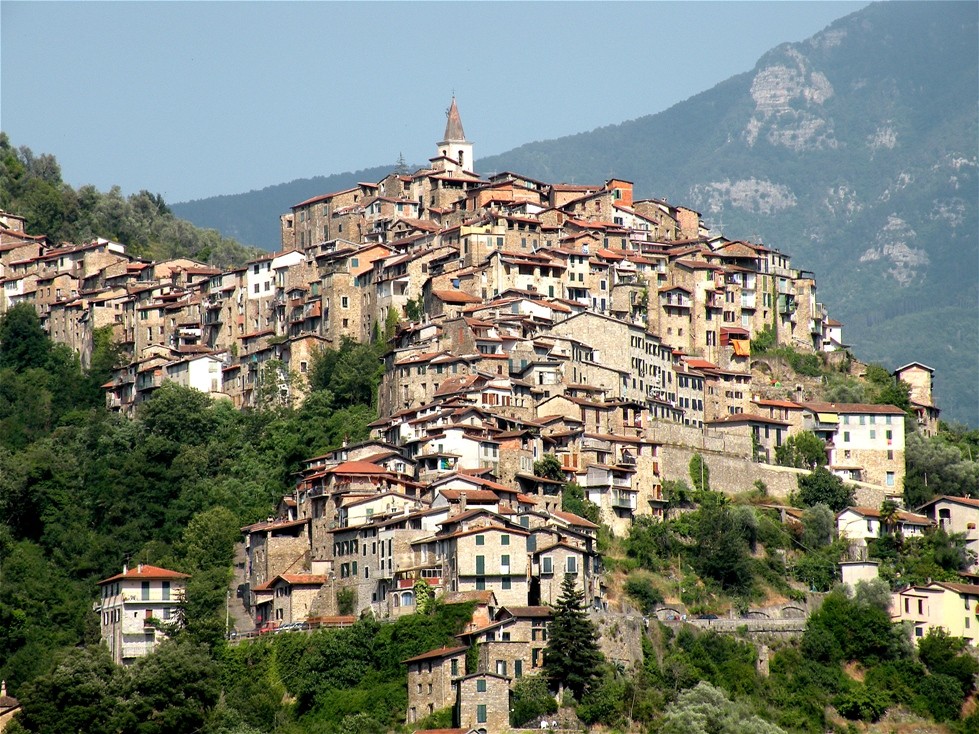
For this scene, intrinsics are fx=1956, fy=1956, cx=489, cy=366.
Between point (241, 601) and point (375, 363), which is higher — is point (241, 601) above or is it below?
below

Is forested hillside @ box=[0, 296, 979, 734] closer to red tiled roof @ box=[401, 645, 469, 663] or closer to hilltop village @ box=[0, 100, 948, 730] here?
red tiled roof @ box=[401, 645, 469, 663]

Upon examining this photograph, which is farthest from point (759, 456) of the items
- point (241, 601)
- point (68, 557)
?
point (68, 557)

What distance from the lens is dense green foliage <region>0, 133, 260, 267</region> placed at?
411 ft

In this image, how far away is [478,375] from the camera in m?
83.4

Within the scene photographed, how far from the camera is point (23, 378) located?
99.5 meters

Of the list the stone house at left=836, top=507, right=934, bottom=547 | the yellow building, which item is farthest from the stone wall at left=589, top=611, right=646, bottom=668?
the stone house at left=836, top=507, right=934, bottom=547

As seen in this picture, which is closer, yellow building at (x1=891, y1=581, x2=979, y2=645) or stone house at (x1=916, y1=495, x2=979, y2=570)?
yellow building at (x1=891, y1=581, x2=979, y2=645)

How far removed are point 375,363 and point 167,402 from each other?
9.93m

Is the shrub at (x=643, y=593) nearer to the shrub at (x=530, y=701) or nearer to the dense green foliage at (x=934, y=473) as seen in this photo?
the shrub at (x=530, y=701)

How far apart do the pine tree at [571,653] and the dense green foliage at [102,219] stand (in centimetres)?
6317

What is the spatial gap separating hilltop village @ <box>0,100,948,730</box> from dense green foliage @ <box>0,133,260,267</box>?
9770mm

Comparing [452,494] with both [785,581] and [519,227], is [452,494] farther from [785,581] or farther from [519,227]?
[519,227]

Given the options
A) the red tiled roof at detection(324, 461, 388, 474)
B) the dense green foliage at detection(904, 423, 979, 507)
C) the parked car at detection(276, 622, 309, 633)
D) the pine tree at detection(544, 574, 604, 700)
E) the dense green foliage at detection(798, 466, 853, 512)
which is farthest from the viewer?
the dense green foliage at detection(904, 423, 979, 507)

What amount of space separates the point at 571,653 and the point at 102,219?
71315mm
